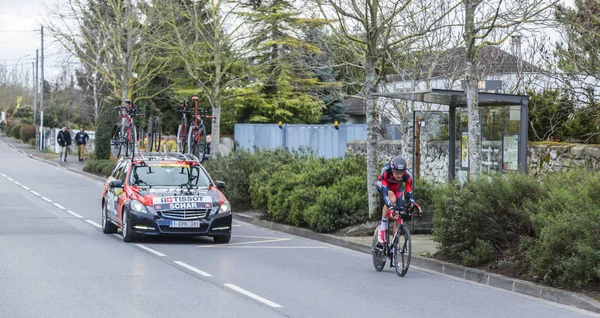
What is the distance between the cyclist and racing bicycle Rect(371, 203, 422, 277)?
0.26 ft

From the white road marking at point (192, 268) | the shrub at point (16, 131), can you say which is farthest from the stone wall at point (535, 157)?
the shrub at point (16, 131)

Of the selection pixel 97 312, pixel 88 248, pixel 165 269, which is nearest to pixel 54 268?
pixel 165 269

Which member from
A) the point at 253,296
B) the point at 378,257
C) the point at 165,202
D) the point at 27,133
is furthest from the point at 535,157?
the point at 27,133

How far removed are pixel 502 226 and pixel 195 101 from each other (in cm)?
1333

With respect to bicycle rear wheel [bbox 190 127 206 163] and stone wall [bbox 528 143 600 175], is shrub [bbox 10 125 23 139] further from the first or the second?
stone wall [bbox 528 143 600 175]

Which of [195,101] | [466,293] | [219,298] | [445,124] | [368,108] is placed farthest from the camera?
[195,101]

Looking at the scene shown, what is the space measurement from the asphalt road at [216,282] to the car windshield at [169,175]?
1142mm

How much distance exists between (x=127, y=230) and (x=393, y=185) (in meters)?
5.70

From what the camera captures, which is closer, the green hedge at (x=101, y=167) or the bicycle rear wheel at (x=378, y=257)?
the bicycle rear wheel at (x=378, y=257)

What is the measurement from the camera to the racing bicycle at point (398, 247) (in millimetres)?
12688

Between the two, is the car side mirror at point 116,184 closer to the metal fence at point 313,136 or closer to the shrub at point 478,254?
the shrub at point 478,254

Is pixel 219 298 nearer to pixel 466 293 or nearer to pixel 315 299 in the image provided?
pixel 315 299

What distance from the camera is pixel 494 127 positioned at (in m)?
17.0

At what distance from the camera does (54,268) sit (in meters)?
12.7
